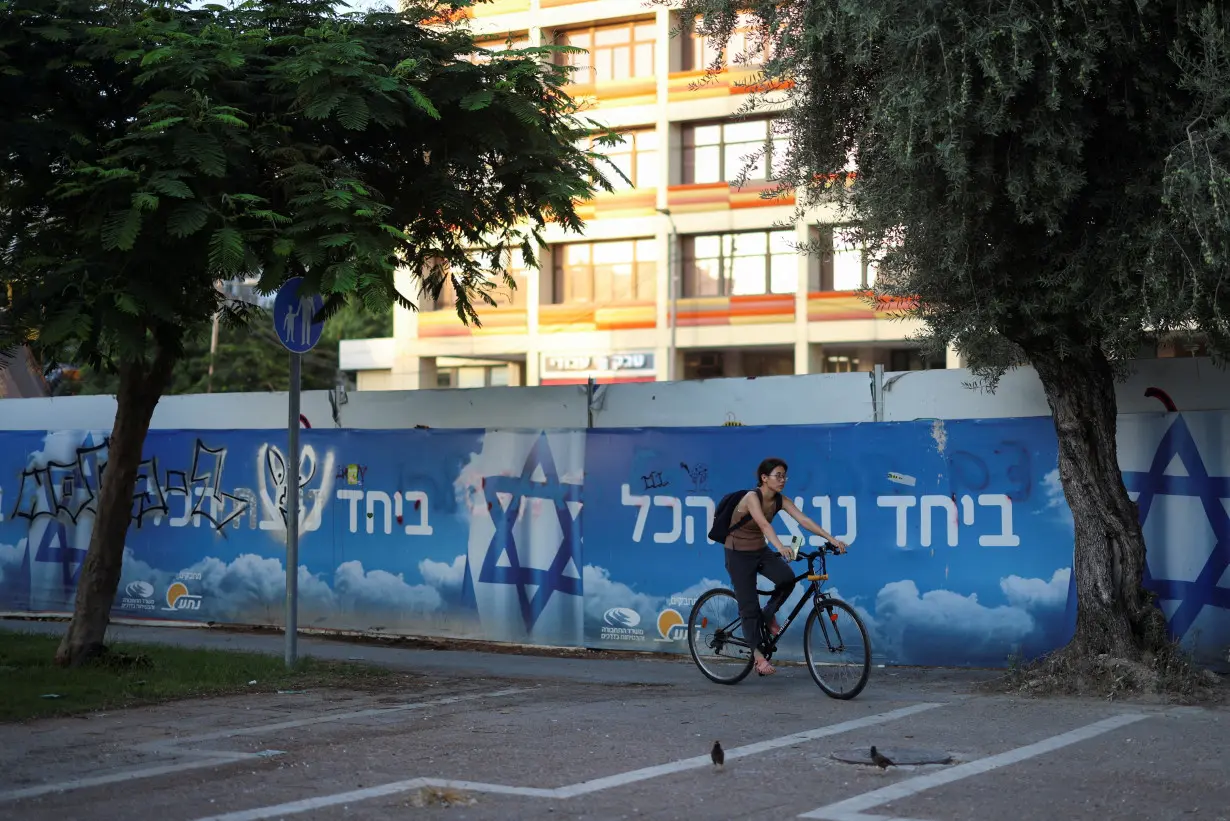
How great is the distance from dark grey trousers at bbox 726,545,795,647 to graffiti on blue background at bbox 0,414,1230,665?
140cm

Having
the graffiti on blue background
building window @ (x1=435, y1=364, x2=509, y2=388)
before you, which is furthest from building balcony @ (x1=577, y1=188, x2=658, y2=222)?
the graffiti on blue background

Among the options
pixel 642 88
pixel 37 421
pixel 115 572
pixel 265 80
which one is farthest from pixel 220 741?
pixel 642 88

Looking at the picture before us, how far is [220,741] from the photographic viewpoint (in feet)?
26.7

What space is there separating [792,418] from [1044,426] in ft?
7.66

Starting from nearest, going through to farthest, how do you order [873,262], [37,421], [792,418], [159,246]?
[159,246] → [873,262] → [792,418] → [37,421]

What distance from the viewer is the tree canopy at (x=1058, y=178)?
8.75 meters

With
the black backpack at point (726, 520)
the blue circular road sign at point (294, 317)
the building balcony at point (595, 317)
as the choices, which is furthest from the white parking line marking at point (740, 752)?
the building balcony at point (595, 317)

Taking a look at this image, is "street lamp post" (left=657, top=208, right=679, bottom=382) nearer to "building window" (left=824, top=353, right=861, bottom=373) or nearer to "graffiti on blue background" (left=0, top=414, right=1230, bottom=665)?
"building window" (left=824, top=353, right=861, bottom=373)

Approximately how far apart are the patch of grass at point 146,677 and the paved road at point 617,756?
0.38m

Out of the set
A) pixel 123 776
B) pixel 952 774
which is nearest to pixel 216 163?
pixel 123 776

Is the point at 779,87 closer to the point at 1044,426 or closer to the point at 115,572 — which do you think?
the point at 1044,426

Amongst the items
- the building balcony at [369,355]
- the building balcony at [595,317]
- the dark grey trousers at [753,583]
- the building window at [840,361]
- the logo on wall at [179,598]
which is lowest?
the logo on wall at [179,598]

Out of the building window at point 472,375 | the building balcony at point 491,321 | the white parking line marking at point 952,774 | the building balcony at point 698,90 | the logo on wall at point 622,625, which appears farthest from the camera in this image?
the building window at point 472,375

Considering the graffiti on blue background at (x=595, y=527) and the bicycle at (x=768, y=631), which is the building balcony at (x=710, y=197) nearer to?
the graffiti on blue background at (x=595, y=527)
